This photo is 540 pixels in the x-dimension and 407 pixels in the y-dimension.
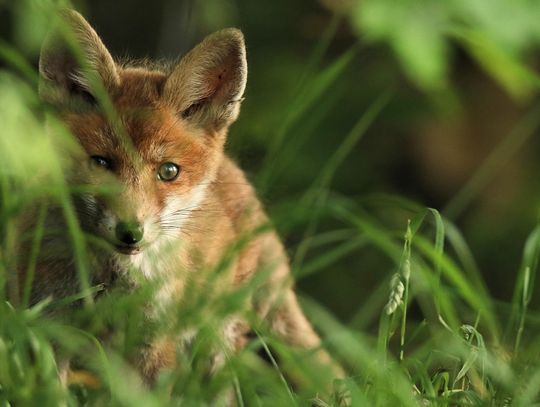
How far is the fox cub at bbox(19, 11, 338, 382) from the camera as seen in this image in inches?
150

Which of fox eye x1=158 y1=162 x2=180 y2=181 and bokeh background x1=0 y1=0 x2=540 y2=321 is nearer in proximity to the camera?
fox eye x1=158 y1=162 x2=180 y2=181

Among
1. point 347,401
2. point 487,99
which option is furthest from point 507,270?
point 347,401

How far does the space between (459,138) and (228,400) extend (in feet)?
20.2

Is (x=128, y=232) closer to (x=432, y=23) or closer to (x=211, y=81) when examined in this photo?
(x=211, y=81)

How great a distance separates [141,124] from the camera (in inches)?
156

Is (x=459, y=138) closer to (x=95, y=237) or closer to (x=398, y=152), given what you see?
(x=398, y=152)

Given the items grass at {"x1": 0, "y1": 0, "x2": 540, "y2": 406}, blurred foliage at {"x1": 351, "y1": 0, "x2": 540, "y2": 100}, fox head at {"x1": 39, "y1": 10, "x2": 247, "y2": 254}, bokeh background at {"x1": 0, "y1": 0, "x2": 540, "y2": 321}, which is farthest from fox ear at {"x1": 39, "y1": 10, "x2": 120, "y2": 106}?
bokeh background at {"x1": 0, "y1": 0, "x2": 540, "y2": 321}

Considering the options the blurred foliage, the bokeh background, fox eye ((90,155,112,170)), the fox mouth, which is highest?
the blurred foliage

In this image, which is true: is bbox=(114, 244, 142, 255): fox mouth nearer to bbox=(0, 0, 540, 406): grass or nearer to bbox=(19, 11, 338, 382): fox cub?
bbox=(19, 11, 338, 382): fox cub

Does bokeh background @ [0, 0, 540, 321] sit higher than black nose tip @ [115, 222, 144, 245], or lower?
lower

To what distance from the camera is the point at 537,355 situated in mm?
3490

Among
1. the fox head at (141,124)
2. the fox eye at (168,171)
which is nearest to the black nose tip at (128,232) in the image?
the fox head at (141,124)

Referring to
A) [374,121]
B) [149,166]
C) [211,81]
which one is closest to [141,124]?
[149,166]

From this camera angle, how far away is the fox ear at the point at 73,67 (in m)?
3.86
